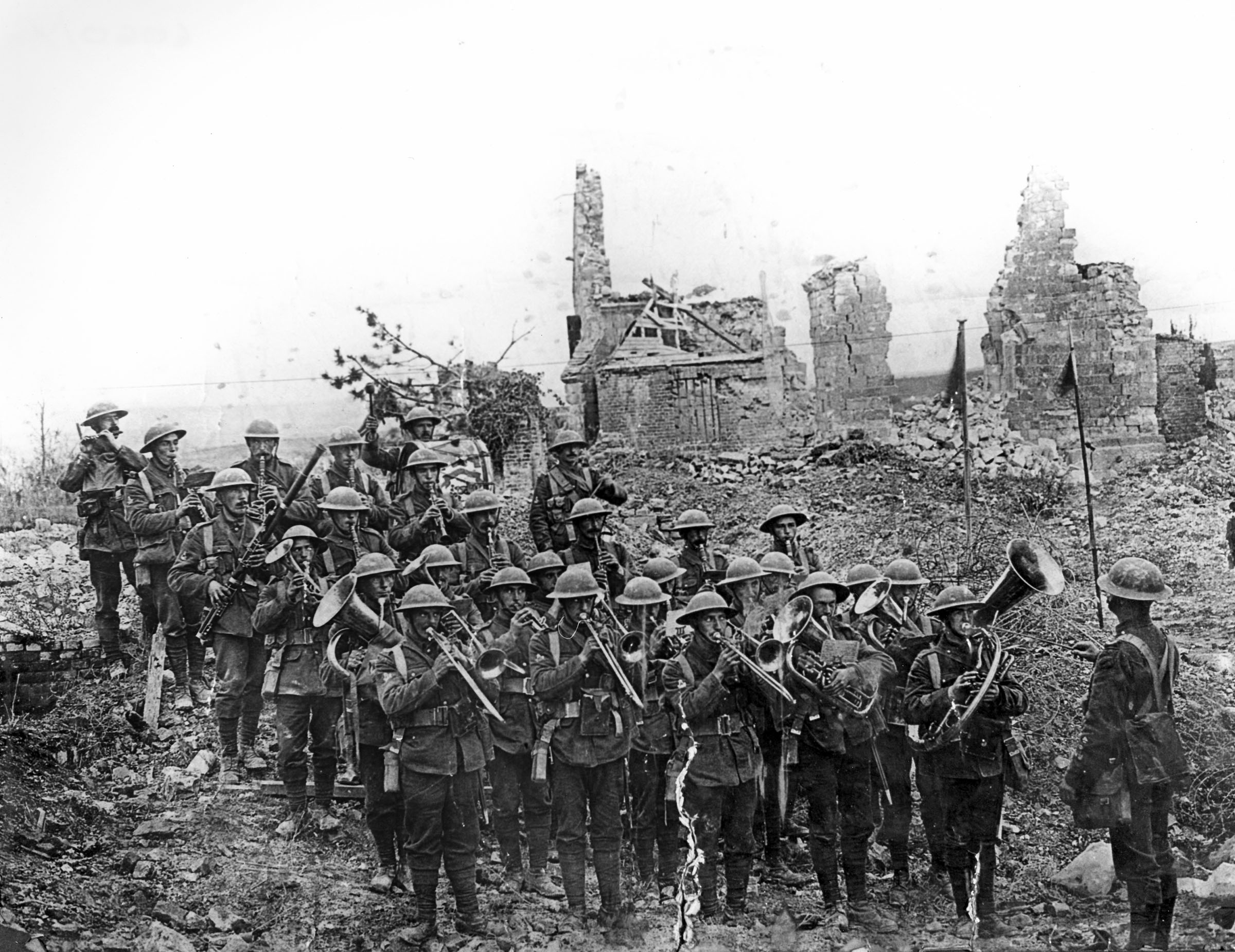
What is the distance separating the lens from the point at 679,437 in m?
10.9

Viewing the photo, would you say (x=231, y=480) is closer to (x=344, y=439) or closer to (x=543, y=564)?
(x=344, y=439)

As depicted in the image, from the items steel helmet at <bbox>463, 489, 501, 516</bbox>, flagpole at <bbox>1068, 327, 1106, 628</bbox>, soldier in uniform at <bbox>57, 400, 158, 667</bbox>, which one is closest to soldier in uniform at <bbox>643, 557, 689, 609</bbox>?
steel helmet at <bbox>463, 489, 501, 516</bbox>

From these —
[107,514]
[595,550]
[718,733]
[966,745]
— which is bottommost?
[966,745]

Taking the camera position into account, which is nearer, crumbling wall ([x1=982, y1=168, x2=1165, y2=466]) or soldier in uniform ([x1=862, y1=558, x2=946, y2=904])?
soldier in uniform ([x1=862, y1=558, x2=946, y2=904])

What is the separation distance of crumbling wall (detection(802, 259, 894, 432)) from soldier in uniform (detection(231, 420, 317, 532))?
5084mm

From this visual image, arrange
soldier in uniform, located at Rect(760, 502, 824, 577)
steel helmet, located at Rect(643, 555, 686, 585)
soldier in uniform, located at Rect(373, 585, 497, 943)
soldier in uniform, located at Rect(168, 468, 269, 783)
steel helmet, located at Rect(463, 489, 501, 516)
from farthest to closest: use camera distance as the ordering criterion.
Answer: soldier in uniform, located at Rect(760, 502, 824, 577), steel helmet, located at Rect(463, 489, 501, 516), soldier in uniform, located at Rect(168, 468, 269, 783), steel helmet, located at Rect(643, 555, 686, 585), soldier in uniform, located at Rect(373, 585, 497, 943)

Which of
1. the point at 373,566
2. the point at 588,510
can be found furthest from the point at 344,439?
the point at 588,510

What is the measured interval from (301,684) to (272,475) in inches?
A: 73.6

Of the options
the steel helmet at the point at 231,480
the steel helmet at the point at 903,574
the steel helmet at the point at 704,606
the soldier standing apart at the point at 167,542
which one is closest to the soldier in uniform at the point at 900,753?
the steel helmet at the point at 903,574

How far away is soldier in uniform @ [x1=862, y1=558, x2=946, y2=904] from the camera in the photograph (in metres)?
7.04

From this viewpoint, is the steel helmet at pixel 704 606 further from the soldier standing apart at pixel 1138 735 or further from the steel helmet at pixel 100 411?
the steel helmet at pixel 100 411

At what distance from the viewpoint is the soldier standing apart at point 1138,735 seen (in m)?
6.08

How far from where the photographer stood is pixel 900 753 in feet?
23.7

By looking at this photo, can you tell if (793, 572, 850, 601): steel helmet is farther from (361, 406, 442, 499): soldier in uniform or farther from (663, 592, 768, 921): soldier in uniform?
(361, 406, 442, 499): soldier in uniform
